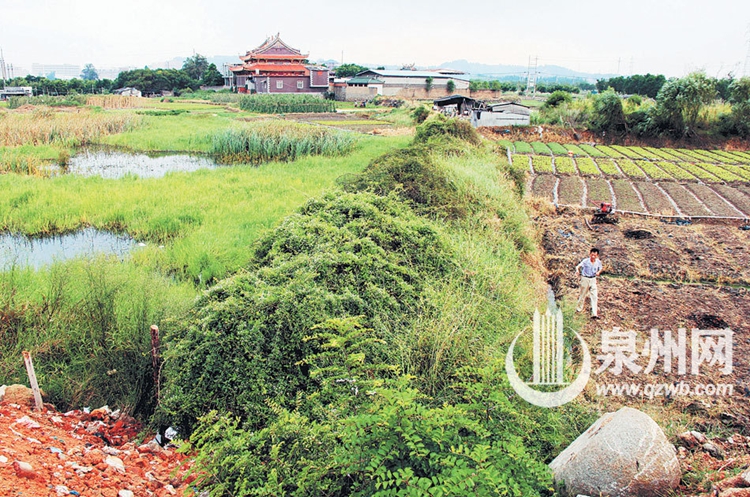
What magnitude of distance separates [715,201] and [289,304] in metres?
14.7

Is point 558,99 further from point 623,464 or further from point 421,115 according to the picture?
point 623,464

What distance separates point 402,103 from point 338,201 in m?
38.0

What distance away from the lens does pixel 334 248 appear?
568 centimetres

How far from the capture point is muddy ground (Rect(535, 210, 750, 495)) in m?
4.78

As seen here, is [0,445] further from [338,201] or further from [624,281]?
[624,281]

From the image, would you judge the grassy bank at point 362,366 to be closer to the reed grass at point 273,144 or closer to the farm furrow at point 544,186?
the farm furrow at point 544,186

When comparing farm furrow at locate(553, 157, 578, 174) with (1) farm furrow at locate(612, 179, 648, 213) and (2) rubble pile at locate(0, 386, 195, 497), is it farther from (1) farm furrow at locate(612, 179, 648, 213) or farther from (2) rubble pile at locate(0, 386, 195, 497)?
(2) rubble pile at locate(0, 386, 195, 497)

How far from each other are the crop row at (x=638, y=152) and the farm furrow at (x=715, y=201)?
5775 millimetres

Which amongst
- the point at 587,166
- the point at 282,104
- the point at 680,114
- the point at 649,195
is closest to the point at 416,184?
the point at 649,195

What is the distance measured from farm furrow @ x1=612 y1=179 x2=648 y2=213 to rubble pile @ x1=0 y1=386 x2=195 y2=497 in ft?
43.4

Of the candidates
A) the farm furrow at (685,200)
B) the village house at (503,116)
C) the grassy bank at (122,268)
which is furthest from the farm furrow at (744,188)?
the village house at (503,116)

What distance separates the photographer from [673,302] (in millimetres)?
7691

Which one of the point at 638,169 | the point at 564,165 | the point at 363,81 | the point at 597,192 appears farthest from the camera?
the point at 363,81

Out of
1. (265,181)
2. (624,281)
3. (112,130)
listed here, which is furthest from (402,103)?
(624,281)
